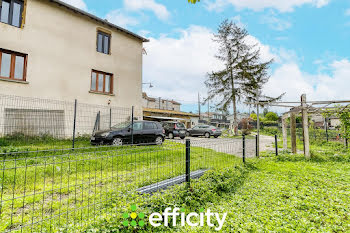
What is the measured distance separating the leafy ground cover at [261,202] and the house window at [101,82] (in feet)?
36.6

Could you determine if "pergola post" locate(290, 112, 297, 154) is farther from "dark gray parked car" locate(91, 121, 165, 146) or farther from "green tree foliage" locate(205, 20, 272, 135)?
"green tree foliage" locate(205, 20, 272, 135)

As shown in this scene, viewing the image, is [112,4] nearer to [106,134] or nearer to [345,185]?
[106,134]

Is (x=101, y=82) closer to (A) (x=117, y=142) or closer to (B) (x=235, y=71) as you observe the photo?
(A) (x=117, y=142)

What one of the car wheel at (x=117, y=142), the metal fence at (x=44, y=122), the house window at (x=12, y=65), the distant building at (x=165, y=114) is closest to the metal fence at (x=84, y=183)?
the metal fence at (x=44, y=122)

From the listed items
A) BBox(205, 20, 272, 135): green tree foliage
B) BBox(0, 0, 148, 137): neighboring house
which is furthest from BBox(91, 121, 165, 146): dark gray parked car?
BBox(205, 20, 272, 135): green tree foliage

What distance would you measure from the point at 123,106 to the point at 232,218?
498 inches

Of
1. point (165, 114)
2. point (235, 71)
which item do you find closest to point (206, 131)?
point (235, 71)

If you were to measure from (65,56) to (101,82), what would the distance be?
2683 mm

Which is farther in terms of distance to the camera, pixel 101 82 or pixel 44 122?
pixel 101 82

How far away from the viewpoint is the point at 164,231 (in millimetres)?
2668

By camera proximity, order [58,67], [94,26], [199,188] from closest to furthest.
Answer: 1. [199,188]
2. [58,67]
3. [94,26]

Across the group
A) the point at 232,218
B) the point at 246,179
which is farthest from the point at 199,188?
the point at 246,179

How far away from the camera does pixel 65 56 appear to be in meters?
12.0

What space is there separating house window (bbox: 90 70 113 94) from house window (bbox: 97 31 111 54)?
165cm
